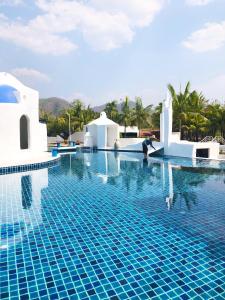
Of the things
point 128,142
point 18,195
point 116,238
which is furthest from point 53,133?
point 116,238

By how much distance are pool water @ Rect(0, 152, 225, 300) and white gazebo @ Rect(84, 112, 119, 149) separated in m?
17.3

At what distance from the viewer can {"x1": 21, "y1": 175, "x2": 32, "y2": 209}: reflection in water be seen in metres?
6.93

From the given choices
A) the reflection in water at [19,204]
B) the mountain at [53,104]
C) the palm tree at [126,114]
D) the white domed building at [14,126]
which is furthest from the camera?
the mountain at [53,104]

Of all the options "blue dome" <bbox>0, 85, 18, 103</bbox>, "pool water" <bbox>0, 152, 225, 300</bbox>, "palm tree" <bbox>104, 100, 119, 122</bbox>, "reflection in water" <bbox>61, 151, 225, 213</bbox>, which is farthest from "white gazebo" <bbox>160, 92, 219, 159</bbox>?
"palm tree" <bbox>104, 100, 119, 122</bbox>

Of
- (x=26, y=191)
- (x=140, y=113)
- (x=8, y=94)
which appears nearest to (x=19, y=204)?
(x=26, y=191)

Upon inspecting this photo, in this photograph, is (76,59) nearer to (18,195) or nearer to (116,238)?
(18,195)

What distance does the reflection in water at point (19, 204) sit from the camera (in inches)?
199

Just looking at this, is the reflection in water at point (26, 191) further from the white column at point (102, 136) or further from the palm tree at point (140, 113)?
the palm tree at point (140, 113)

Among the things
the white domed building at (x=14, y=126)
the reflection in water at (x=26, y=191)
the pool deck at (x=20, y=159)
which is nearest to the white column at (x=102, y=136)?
the white domed building at (x=14, y=126)

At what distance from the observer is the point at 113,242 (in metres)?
4.66

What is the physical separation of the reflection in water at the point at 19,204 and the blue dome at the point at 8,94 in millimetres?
4947

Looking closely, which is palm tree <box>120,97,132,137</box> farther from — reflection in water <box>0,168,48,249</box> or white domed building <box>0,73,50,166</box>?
reflection in water <box>0,168,48,249</box>

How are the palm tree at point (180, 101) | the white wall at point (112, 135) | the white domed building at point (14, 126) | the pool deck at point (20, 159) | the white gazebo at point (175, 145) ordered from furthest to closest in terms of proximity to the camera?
the palm tree at point (180, 101) → the white wall at point (112, 135) → the white gazebo at point (175, 145) → the white domed building at point (14, 126) → the pool deck at point (20, 159)

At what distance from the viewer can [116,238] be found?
15.8 feet
